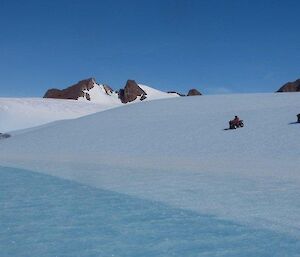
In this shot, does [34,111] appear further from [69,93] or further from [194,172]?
[69,93]

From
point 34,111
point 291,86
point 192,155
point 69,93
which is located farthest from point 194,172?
point 69,93

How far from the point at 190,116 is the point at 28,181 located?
21870 millimetres

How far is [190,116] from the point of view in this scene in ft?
115

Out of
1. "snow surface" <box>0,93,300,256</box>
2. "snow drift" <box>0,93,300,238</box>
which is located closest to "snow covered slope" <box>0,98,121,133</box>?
"snow drift" <box>0,93,300,238</box>

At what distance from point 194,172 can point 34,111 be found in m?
58.3

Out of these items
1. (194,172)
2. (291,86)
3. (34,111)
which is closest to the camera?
(194,172)

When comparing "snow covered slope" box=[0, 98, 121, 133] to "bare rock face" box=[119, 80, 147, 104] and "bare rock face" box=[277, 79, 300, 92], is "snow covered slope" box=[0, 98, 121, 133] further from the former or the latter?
"bare rock face" box=[119, 80, 147, 104]

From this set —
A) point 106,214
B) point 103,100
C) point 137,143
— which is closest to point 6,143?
point 137,143

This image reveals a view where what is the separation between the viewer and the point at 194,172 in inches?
613

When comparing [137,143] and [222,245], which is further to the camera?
[137,143]

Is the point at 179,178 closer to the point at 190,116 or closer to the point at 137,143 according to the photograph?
the point at 137,143

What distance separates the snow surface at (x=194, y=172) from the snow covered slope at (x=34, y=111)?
2780 centimetres

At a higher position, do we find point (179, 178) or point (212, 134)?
point (212, 134)

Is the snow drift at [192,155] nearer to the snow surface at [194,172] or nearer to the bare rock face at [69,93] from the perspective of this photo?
the snow surface at [194,172]
